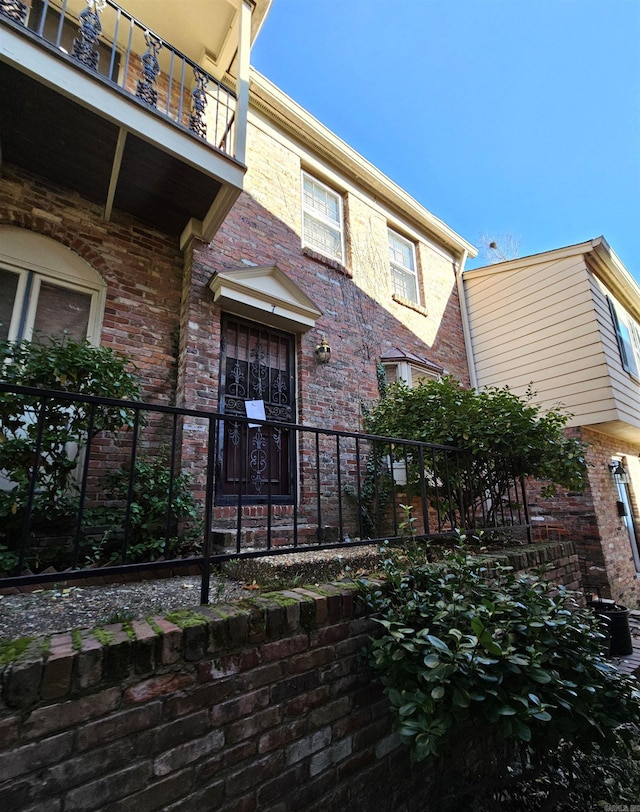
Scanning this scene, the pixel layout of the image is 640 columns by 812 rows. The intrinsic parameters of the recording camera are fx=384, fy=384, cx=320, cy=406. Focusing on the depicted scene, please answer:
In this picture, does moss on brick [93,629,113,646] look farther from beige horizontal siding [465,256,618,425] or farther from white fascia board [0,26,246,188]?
beige horizontal siding [465,256,618,425]

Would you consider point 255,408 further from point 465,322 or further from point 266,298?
point 465,322

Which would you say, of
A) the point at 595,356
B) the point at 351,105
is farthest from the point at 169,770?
the point at 351,105

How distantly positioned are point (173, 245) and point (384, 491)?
153 inches

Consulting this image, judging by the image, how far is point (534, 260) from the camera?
7031 millimetres

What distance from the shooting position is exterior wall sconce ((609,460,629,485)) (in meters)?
6.62

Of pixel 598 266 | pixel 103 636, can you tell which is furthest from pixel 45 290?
pixel 598 266

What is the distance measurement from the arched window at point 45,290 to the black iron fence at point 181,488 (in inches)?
35.3

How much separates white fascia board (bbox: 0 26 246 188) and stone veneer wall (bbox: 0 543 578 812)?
387 centimetres

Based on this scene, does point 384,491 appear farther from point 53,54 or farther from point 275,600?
point 53,54

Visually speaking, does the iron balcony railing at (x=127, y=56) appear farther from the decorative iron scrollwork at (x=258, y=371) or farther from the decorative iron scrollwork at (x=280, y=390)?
the decorative iron scrollwork at (x=280, y=390)

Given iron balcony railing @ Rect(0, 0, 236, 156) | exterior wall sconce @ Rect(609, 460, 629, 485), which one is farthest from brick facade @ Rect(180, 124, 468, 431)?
exterior wall sconce @ Rect(609, 460, 629, 485)

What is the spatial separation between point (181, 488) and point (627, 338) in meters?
8.42

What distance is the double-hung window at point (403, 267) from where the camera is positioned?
22.9ft

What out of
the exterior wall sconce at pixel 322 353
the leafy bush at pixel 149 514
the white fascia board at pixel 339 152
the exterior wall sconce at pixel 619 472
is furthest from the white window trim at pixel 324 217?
the exterior wall sconce at pixel 619 472
